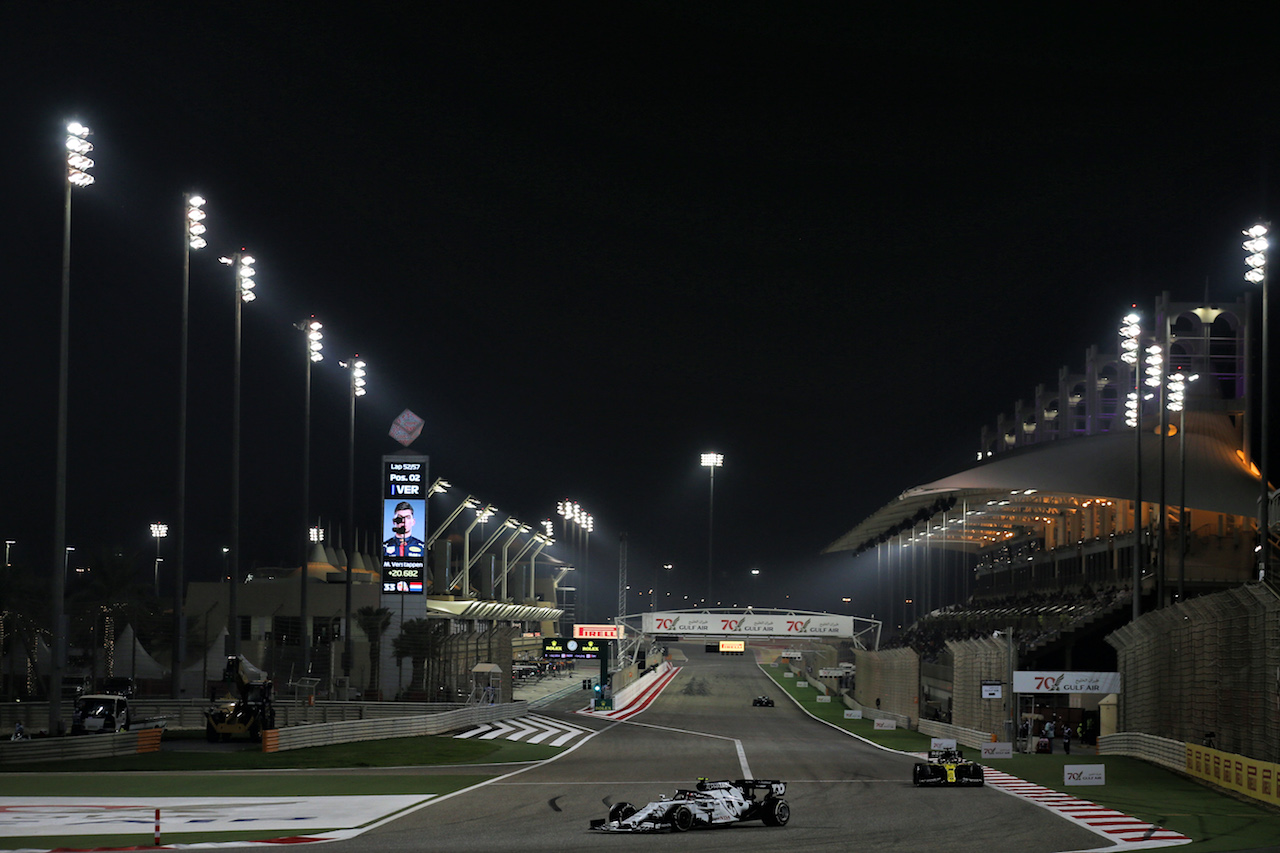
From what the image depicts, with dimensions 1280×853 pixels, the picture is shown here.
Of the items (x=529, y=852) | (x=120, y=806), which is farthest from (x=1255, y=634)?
(x=120, y=806)

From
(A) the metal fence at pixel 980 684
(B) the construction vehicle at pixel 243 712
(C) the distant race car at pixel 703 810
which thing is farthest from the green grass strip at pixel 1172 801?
(B) the construction vehicle at pixel 243 712

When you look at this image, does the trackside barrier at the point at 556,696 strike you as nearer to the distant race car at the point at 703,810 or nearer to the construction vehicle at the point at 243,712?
the construction vehicle at the point at 243,712

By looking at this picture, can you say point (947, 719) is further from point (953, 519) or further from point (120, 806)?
point (120, 806)

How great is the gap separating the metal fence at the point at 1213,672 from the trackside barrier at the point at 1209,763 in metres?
0.36

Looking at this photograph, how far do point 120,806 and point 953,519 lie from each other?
2773 inches

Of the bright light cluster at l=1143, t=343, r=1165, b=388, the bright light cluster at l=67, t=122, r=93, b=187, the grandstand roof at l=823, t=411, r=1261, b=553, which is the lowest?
the grandstand roof at l=823, t=411, r=1261, b=553

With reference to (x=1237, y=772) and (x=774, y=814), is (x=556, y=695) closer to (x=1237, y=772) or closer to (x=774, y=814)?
(x=1237, y=772)

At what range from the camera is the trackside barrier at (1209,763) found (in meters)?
25.6

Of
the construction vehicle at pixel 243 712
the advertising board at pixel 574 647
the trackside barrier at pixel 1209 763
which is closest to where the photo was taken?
the trackside barrier at pixel 1209 763

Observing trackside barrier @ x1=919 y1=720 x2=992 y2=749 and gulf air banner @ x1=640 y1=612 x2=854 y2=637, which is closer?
trackside barrier @ x1=919 y1=720 x2=992 y2=749

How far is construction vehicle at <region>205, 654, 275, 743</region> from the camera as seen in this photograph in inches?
1667

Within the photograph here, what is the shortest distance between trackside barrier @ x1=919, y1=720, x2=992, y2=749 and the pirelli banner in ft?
35.7

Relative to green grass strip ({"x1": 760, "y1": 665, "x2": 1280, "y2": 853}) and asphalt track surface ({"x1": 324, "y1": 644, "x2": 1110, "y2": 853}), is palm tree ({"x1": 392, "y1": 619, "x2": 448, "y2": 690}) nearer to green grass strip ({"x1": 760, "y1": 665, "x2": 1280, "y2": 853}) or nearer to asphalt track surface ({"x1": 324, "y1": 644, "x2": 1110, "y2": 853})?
asphalt track surface ({"x1": 324, "y1": 644, "x2": 1110, "y2": 853})

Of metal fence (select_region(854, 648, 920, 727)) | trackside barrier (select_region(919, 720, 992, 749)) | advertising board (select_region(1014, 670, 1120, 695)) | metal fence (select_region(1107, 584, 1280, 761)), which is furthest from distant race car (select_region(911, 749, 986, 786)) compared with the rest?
metal fence (select_region(854, 648, 920, 727))
